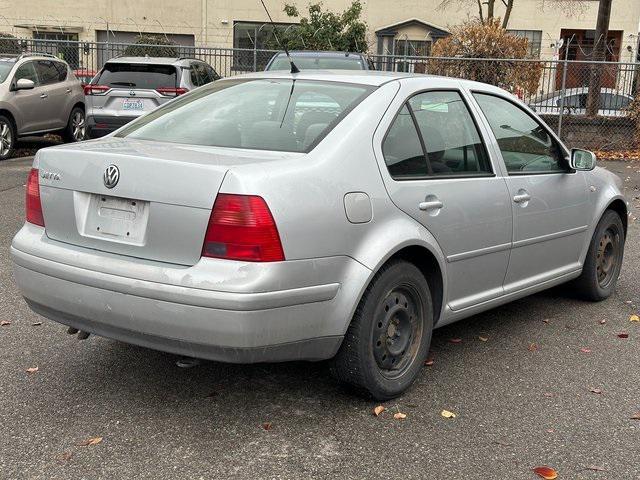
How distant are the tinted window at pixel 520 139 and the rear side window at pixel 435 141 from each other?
0.83 feet

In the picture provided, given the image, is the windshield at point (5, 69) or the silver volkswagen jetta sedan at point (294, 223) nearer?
the silver volkswagen jetta sedan at point (294, 223)

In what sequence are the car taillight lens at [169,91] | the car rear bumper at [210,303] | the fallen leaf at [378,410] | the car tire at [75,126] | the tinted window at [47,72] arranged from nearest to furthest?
1. the car rear bumper at [210,303]
2. the fallen leaf at [378,410]
3. the car taillight lens at [169,91]
4. the tinted window at [47,72]
5. the car tire at [75,126]

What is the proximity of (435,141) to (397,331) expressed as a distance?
1044 mm

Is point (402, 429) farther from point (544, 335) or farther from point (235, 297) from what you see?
point (544, 335)

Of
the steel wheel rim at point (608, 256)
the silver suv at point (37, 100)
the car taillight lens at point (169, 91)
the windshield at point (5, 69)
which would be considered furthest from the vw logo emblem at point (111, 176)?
the windshield at point (5, 69)

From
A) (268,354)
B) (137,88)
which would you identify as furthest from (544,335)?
(137,88)

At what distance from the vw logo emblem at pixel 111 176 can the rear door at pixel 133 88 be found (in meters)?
8.55

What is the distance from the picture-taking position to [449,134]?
4.37 m

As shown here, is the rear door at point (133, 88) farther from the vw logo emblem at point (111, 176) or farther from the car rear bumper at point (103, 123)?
the vw logo emblem at point (111, 176)

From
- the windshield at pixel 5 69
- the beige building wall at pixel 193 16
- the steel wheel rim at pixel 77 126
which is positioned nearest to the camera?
the windshield at pixel 5 69


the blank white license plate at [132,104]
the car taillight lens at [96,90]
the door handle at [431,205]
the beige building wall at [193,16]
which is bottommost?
the door handle at [431,205]

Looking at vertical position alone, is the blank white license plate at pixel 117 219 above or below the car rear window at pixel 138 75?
below

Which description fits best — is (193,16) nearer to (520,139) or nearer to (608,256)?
(608,256)

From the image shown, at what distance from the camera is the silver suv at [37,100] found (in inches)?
501
